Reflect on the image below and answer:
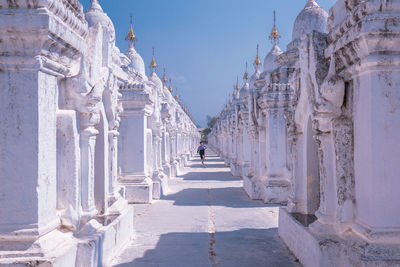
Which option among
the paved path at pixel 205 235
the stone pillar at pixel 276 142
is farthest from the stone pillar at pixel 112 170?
the stone pillar at pixel 276 142

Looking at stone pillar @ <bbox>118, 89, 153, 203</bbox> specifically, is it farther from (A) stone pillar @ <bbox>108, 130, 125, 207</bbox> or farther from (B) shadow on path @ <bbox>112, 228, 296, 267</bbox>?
(B) shadow on path @ <bbox>112, 228, 296, 267</bbox>

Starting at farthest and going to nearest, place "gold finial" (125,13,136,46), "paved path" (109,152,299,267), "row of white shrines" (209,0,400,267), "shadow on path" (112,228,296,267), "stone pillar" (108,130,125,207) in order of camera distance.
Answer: "gold finial" (125,13,136,46) < "stone pillar" (108,130,125,207) < "paved path" (109,152,299,267) < "shadow on path" (112,228,296,267) < "row of white shrines" (209,0,400,267)

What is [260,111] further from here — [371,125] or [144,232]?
[371,125]

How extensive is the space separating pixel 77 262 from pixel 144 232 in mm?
2602

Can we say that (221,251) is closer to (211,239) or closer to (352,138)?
(211,239)

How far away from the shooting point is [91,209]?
4.27 meters

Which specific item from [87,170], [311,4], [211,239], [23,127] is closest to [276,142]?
[311,4]

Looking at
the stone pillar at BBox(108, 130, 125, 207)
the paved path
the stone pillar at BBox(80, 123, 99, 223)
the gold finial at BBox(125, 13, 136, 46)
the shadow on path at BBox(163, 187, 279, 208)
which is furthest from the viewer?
the gold finial at BBox(125, 13, 136, 46)

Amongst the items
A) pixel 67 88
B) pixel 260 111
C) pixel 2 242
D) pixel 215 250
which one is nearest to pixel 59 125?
pixel 67 88

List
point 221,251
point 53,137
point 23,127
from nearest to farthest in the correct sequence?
point 23,127
point 53,137
point 221,251

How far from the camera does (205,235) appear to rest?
231 inches

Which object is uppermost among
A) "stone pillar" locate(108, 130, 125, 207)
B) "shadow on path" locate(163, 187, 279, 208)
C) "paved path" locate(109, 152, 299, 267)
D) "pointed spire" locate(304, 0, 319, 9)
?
"pointed spire" locate(304, 0, 319, 9)

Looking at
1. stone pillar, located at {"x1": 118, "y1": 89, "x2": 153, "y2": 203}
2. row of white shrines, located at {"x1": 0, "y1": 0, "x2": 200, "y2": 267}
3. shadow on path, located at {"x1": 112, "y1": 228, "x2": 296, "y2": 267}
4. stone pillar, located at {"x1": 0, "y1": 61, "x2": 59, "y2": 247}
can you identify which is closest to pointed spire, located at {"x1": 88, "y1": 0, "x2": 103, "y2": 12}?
A: stone pillar, located at {"x1": 118, "y1": 89, "x2": 153, "y2": 203}

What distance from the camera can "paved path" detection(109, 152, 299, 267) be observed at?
184 inches
